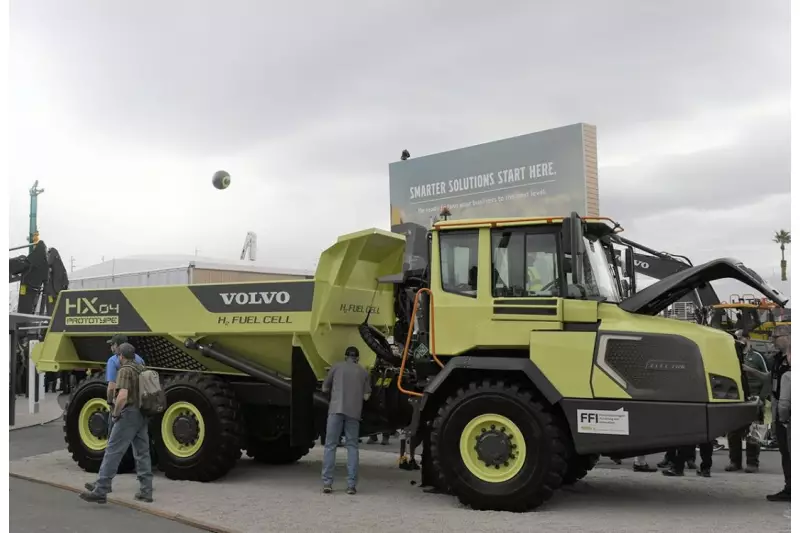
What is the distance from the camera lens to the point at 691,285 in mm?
7961

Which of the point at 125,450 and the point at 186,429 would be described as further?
the point at 186,429

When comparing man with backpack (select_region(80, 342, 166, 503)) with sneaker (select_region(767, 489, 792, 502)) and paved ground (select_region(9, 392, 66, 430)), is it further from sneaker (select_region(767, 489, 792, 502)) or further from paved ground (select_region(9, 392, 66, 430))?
paved ground (select_region(9, 392, 66, 430))

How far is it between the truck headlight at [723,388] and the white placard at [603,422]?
2.76 ft

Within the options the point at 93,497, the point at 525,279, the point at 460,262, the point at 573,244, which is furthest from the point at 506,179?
the point at 93,497

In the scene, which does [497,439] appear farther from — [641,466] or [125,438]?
[125,438]

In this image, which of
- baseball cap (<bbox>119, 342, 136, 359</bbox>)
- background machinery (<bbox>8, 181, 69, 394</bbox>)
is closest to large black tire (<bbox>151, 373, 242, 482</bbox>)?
baseball cap (<bbox>119, 342, 136, 359</bbox>)

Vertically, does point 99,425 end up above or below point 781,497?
above

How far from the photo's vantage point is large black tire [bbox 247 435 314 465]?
35.7ft

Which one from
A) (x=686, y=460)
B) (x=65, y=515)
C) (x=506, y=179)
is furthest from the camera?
(x=506, y=179)

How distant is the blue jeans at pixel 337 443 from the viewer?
8.76 m

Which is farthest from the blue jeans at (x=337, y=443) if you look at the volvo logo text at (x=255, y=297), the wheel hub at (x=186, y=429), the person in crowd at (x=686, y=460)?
the person in crowd at (x=686, y=460)

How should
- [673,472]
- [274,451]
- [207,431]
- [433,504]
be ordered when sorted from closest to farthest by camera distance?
[433,504], [207,431], [673,472], [274,451]

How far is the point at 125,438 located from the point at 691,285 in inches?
242

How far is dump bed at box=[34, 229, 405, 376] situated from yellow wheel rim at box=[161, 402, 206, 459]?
29.9 inches
